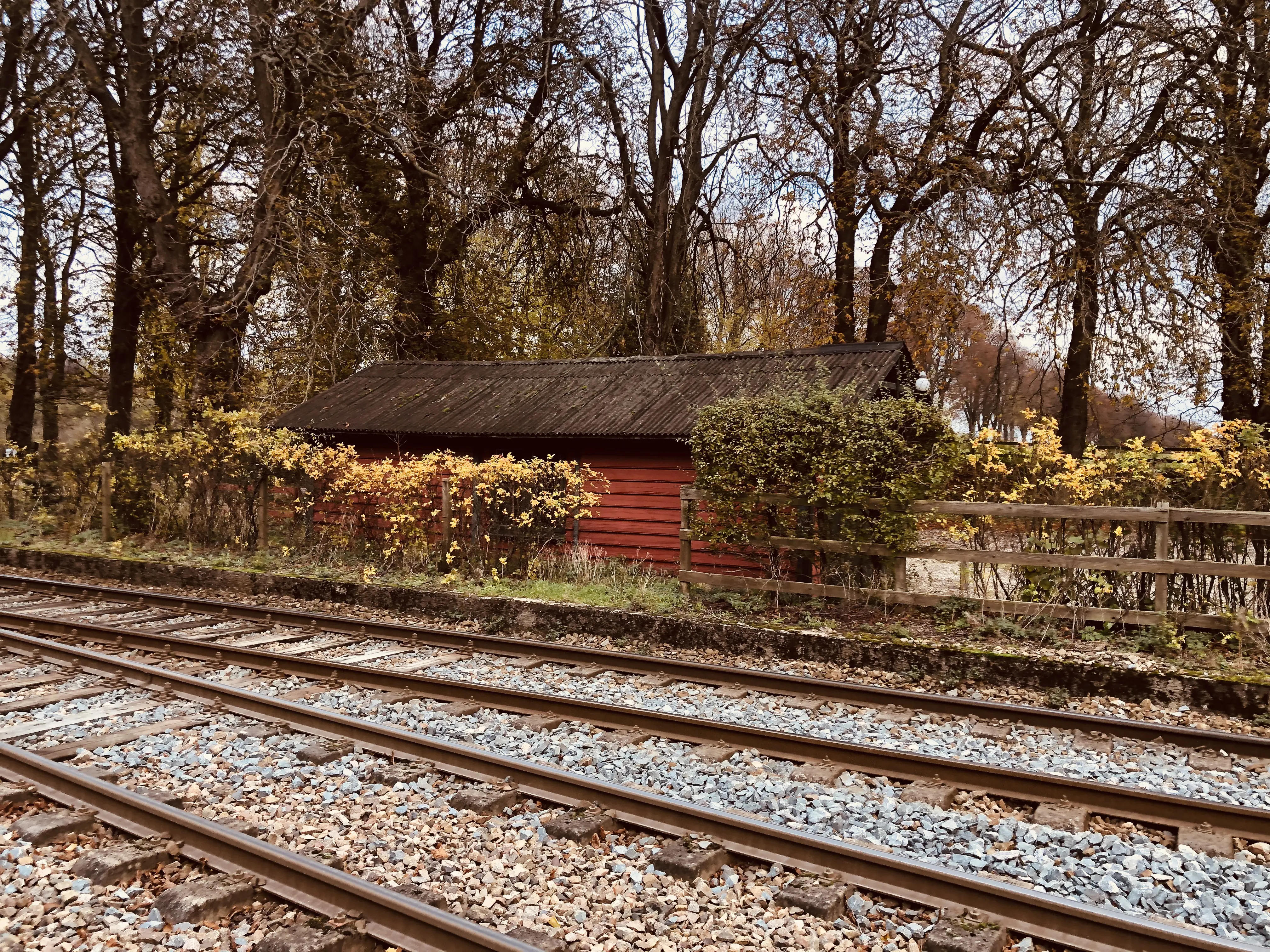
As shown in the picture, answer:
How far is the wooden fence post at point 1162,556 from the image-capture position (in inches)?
327

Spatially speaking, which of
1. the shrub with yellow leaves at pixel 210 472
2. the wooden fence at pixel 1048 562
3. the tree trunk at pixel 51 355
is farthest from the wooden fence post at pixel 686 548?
the tree trunk at pixel 51 355

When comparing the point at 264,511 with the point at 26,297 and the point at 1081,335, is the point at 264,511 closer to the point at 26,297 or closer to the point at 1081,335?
the point at 26,297

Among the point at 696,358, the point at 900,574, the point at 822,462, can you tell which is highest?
the point at 696,358

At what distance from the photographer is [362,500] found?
1395cm

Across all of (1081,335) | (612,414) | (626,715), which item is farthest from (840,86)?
(626,715)

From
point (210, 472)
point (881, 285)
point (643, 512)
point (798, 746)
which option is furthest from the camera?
point (881, 285)

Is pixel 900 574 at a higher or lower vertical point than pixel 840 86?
lower

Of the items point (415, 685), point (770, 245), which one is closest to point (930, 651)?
point (415, 685)

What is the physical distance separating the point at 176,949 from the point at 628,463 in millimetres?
10791

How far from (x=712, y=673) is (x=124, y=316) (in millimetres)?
19286

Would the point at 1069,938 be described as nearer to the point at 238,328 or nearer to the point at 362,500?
the point at 362,500

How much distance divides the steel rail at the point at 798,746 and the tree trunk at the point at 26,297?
58.9ft

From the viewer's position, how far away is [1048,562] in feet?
28.5

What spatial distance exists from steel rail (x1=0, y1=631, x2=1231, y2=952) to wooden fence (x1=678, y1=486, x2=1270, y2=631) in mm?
5031
